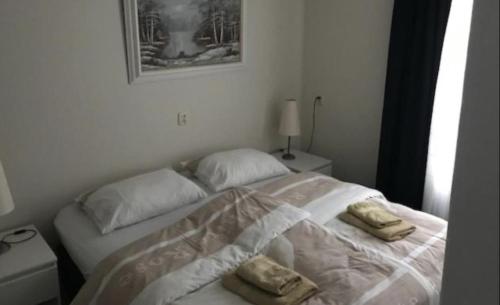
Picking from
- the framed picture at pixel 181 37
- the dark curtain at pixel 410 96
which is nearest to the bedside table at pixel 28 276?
the framed picture at pixel 181 37

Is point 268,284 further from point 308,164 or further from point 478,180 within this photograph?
point 308,164

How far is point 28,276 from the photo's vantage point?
6.97ft

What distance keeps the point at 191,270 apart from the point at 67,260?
1.17 m

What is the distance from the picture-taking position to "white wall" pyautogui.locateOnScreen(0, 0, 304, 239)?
2.36m

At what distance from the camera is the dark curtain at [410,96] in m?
2.84

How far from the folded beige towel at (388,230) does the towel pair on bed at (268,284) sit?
0.58 m

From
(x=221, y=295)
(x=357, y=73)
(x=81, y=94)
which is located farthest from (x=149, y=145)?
(x=357, y=73)

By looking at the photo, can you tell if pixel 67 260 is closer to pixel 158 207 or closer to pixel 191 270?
pixel 158 207

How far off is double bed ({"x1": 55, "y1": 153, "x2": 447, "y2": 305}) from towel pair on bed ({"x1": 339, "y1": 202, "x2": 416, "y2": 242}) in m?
0.03

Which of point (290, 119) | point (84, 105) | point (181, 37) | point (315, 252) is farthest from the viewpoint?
point (290, 119)

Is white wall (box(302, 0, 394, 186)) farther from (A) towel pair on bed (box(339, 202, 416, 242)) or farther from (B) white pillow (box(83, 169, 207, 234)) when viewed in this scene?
(B) white pillow (box(83, 169, 207, 234))

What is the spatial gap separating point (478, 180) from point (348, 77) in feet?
10.1

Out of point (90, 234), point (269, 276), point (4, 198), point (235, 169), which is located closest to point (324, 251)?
point (269, 276)

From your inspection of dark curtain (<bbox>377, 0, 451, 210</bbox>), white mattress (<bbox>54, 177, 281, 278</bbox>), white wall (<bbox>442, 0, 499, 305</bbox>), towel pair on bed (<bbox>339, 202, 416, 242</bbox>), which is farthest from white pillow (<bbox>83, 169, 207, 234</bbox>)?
white wall (<bbox>442, 0, 499, 305</bbox>)
